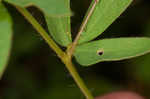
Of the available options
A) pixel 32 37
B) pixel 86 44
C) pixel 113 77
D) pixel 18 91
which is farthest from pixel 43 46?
pixel 86 44

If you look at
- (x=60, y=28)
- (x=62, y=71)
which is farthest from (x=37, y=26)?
(x=62, y=71)

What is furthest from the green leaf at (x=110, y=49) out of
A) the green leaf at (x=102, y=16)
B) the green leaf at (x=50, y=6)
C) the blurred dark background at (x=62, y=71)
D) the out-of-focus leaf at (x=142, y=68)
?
the out-of-focus leaf at (x=142, y=68)

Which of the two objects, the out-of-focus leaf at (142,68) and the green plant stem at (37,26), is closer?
the green plant stem at (37,26)

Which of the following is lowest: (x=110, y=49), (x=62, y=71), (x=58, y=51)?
(x=62, y=71)

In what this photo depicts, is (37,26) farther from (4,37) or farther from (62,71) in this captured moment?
(62,71)

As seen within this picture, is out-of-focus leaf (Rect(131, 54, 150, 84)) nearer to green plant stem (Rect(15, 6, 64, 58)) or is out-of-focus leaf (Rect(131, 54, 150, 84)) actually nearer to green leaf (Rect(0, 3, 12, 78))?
green plant stem (Rect(15, 6, 64, 58))

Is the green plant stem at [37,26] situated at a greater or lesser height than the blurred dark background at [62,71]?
greater

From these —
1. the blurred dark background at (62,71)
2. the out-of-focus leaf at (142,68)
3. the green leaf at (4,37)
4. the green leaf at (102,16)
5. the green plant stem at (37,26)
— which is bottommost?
the out-of-focus leaf at (142,68)

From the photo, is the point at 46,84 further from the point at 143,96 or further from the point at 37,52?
the point at 143,96

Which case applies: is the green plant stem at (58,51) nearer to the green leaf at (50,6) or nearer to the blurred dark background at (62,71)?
the green leaf at (50,6)
